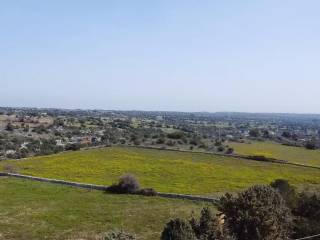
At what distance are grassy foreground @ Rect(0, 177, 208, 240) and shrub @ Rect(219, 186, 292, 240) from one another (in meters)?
5.66

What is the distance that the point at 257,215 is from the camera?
734 inches

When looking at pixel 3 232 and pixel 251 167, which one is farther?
pixel 251 167

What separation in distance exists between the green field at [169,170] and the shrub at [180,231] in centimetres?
1730

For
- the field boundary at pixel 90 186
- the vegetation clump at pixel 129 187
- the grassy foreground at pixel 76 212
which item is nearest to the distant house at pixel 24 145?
the field boundary at pixel 90 186

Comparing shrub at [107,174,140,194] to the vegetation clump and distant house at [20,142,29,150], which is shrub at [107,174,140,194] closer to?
the vegetation clump

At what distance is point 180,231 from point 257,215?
343 centimetres

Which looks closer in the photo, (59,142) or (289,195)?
(289,195)

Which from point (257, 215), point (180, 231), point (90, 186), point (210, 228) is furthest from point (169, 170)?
point (180, 231)

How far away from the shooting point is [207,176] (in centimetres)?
4319

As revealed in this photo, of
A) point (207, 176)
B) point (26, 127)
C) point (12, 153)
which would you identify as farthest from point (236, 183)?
point (26, 127)

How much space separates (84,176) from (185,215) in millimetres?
16638

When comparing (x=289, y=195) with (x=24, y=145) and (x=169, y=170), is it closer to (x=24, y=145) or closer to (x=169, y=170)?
(x=169, y=170)

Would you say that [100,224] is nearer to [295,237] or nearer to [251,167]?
[295,237]

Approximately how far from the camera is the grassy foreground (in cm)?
2430
